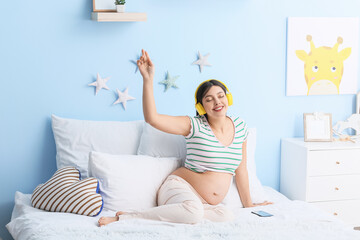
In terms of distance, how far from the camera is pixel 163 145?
2590 mm

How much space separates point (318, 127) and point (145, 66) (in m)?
1.32

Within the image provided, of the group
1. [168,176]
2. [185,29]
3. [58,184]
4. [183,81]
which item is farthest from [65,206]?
[185,29]

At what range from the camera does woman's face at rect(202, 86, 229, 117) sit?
2383 mm

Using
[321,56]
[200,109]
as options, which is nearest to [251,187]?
[200,109]

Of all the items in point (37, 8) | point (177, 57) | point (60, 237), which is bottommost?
point (60, 237)

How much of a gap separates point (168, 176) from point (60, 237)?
2.41 ft

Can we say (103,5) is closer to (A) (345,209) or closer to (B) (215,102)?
(B) (215,102)

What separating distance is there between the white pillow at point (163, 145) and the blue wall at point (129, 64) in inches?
9.7

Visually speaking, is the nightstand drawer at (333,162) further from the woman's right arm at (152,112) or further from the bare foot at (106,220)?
the bare foot at (106,220)

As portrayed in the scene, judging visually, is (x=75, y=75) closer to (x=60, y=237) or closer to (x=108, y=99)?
(x=108, y=99)

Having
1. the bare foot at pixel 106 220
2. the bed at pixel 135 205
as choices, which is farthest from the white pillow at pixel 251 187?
the bare foot at pixel 106 220

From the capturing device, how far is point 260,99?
2.95 meters

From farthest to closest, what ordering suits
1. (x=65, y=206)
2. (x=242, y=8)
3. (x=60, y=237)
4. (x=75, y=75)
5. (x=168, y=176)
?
(x=242, y=8)
(x=75, y=75)
(x=168, y=176)
(x=65, y=206)
(x=60, y=237)

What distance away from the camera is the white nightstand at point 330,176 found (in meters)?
2.75
